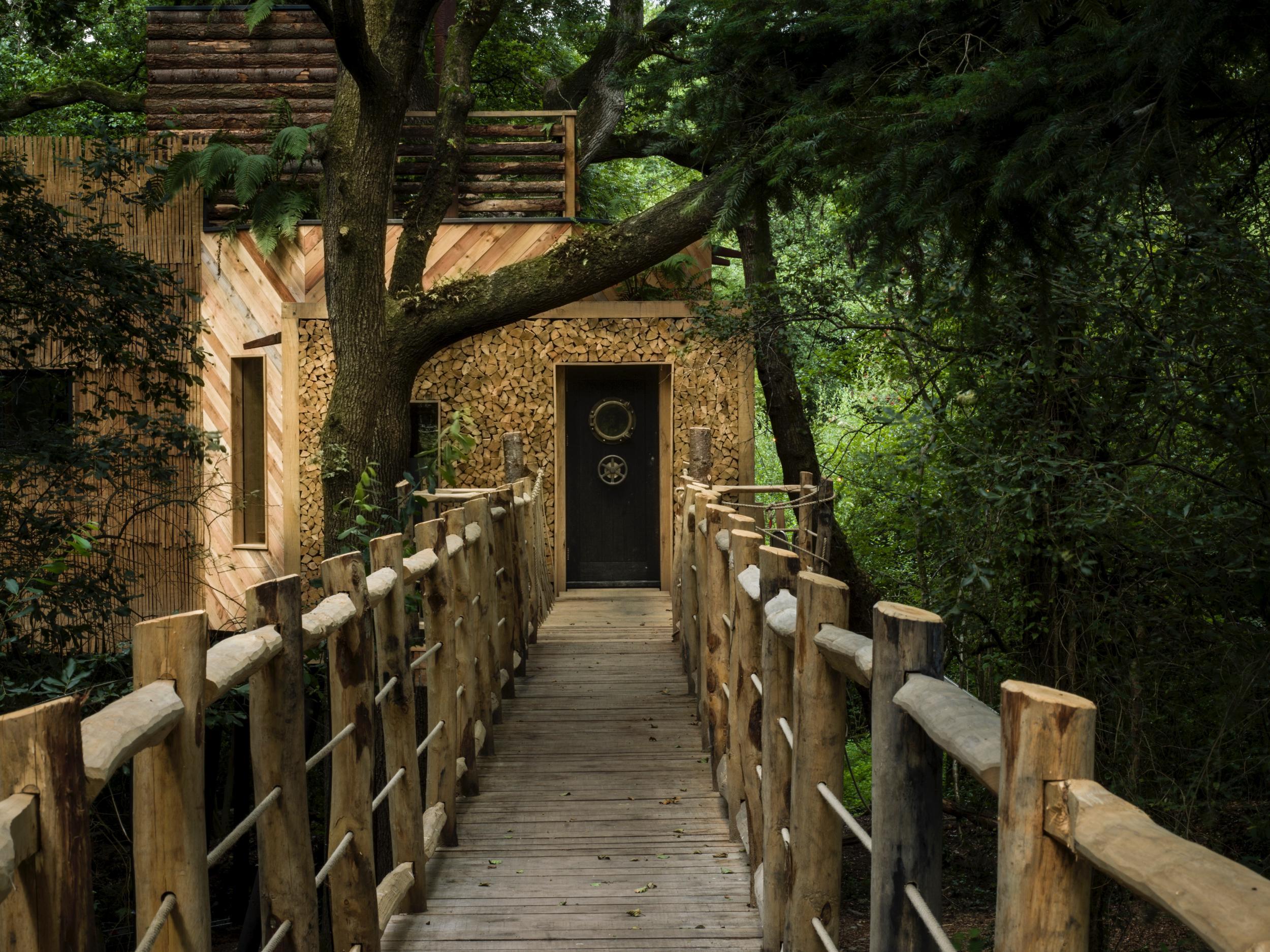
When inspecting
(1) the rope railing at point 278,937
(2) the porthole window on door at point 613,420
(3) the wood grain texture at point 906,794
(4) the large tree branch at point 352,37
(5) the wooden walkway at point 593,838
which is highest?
(4) the large tree branch at point 352,37

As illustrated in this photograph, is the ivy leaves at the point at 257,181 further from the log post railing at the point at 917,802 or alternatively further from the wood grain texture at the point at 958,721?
the wood grain texture at the point at 958,721

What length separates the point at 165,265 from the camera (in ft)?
36.5

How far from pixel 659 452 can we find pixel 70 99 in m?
9.37

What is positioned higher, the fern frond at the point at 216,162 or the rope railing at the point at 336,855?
the fern frond at the point at 216,162

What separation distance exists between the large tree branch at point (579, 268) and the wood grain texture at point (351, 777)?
5.62m

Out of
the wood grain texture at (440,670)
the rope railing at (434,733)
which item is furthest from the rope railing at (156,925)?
the wood grain texture at (440,670)

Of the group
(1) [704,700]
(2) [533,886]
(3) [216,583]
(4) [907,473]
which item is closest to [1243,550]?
(4) [907,473]

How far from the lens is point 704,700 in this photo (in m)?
6.35

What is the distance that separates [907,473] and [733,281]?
54.4 ft

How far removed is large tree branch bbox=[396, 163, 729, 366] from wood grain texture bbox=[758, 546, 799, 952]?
5591 millimetres

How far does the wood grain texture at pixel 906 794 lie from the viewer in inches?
84.6

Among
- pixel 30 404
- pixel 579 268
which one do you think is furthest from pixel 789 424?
pixel 30 404

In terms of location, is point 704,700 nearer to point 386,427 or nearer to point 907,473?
point 907,473

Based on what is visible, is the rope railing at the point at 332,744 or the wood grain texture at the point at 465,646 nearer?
the rope railing at the point at 332,744
